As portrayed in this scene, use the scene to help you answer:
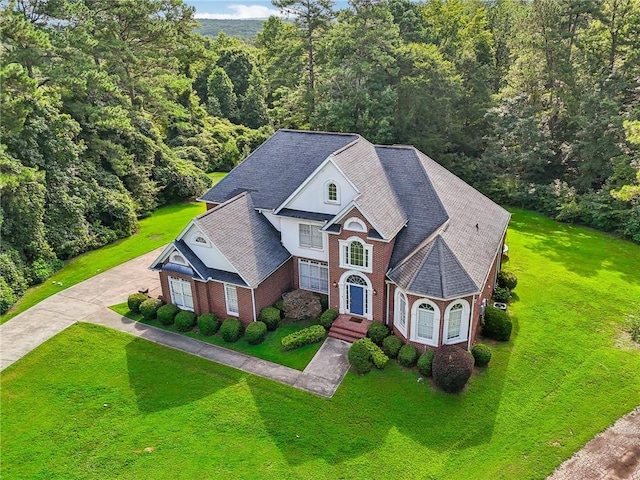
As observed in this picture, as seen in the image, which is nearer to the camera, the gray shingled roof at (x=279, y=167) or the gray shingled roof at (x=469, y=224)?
the gray shingled roof at (x=469, y=224)

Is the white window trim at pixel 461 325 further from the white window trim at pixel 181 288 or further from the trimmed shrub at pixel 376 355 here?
the white window trim at pixel 181 288

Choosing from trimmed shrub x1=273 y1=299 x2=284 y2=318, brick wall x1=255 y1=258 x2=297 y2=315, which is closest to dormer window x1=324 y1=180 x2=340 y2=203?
brick wall x1=255 y1=258 x2=297 y2=315

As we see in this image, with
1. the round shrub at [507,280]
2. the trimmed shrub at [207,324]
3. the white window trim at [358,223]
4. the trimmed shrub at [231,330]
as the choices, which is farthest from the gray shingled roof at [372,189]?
the trimmed shrub at [207,324]

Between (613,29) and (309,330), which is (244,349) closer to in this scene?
(309,330)

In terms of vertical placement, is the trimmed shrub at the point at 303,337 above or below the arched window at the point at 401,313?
below

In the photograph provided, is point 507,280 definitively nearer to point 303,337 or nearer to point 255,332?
point 303,337

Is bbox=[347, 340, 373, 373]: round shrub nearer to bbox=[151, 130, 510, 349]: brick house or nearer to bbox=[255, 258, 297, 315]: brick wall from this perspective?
bbox=[151, 130, 510, 349]: brick house
